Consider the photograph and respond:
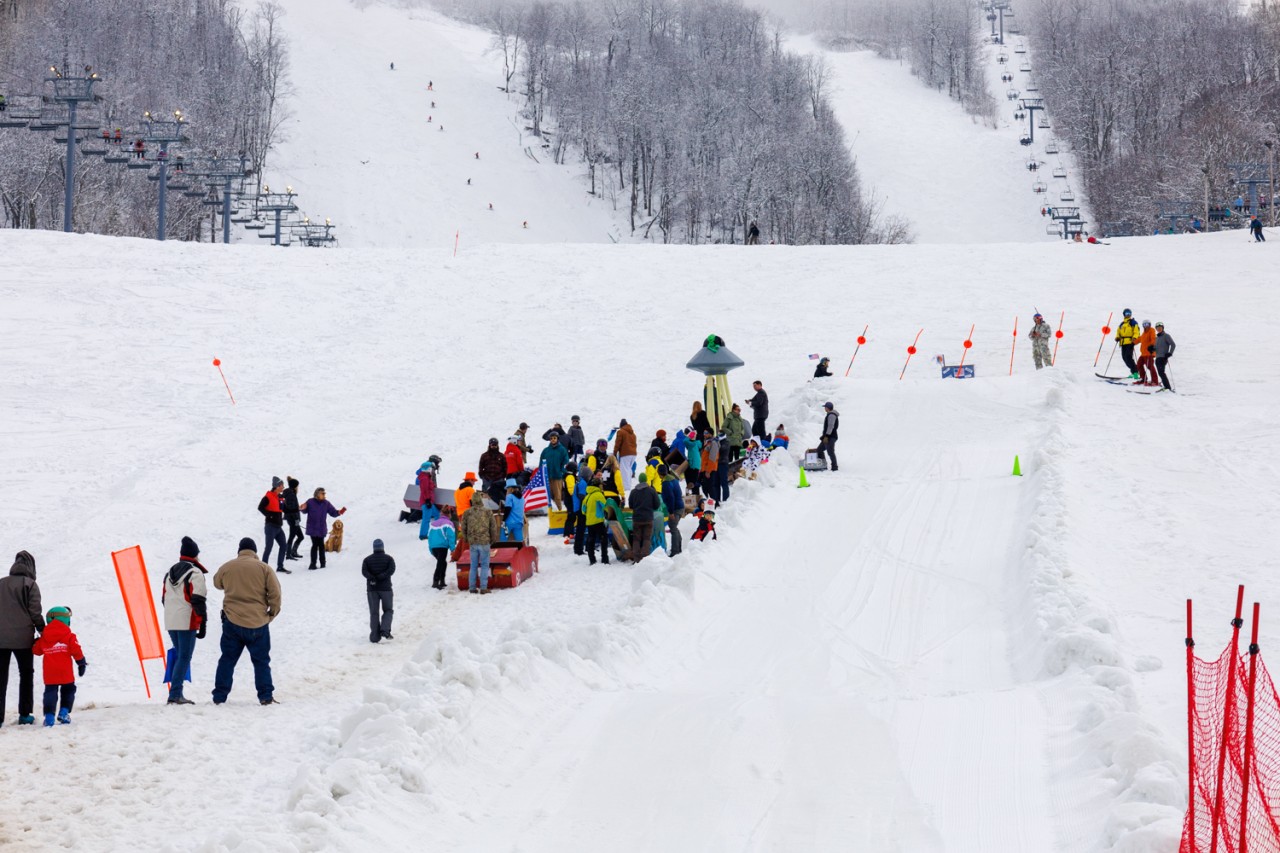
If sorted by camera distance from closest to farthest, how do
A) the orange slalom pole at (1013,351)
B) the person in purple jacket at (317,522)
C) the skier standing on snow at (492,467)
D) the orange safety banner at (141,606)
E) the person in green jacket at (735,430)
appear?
the orange safety banner at (141,606), the person in purple jacket at (317,522), the skier standing on snow at (492,467), the person in green jacket at (735,430), the orange slalom pole at (1013,351)

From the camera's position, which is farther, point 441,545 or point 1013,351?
point 1013,351

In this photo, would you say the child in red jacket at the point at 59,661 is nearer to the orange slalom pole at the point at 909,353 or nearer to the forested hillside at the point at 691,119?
the orange slalom pole at the point at 909,353

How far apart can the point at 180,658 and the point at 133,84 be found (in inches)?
3604

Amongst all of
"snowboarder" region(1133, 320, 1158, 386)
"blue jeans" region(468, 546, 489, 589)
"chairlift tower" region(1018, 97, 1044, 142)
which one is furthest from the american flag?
"chairlift tower" region(1018, 97, 1044, 142)

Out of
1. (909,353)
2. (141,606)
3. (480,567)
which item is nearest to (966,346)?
(909,353)

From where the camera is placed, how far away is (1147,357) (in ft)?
83.4

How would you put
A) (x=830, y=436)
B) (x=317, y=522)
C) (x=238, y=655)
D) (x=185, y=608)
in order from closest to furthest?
(x=238, y=655)
(x=185, y=608)
(x=317, y=522)
(x=830, y=436)

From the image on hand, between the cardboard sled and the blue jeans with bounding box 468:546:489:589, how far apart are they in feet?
0.49

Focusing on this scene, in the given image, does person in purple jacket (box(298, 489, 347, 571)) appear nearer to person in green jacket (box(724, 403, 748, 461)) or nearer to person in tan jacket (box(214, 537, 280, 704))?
person in green jacket (box(724, 403, 748, 461))

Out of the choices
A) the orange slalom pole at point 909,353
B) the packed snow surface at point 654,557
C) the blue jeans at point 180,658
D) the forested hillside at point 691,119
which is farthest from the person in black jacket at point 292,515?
the forested hillside at point 691,119

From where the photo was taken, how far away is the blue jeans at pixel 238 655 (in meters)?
10.4

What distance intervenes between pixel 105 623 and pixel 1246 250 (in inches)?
1452

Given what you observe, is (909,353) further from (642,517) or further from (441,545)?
(441,545)

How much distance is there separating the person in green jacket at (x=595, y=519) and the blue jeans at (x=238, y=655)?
250 inches
